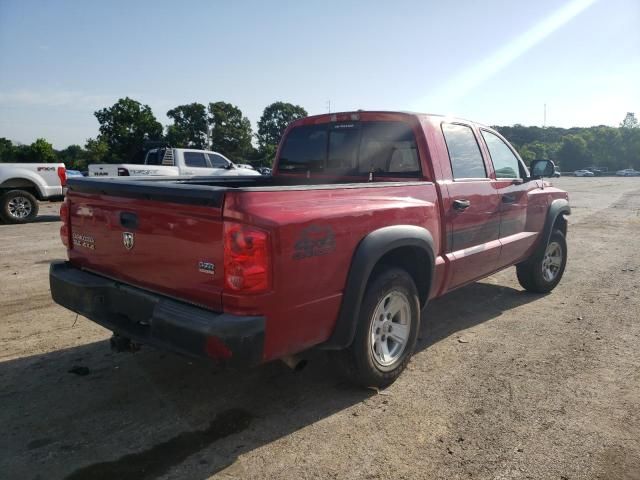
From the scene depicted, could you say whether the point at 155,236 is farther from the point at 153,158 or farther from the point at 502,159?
the point at 153,158

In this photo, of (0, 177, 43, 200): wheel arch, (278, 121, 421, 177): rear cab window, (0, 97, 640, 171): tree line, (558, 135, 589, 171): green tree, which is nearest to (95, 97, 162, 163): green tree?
(0, 97, 640, 171): tree line

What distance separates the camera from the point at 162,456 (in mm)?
2660

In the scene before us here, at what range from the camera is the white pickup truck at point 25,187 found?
1154cm

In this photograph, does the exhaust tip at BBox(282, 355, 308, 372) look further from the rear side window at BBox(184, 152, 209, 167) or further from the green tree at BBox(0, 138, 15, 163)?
the green tree at BBox(0, 138, 15, 163)

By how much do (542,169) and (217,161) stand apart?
1294 cm

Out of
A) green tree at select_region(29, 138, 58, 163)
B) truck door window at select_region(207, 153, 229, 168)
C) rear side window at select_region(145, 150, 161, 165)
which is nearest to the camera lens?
rear side window at select_region(145, 150, 161, 165)

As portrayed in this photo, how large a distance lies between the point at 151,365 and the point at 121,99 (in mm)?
47152

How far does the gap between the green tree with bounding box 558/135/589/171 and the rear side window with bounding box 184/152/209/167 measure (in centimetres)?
11522

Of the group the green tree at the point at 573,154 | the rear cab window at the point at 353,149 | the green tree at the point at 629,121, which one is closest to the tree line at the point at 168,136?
the rear cab window at the point at 353,149

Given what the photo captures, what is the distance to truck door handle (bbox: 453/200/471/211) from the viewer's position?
405 cm

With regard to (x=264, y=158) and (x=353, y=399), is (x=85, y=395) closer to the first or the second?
(x=353, y=399)

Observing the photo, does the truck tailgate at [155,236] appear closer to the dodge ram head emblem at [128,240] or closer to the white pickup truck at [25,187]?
the dodge ram head emblem at [128,240]

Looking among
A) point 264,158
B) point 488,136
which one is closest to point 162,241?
point 488,136

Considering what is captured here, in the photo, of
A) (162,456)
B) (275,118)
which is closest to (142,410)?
(162,456)
